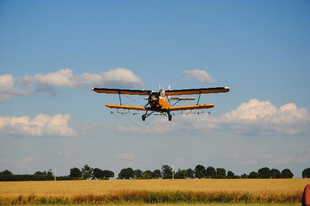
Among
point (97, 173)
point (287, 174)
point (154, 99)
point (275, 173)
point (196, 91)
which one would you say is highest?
point (196, 91)

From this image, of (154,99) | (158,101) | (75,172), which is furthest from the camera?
(75,172)

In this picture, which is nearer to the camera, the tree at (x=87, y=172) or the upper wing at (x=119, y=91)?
the upper wing at (x=119, y=91)

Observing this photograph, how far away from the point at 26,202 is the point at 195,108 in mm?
18577

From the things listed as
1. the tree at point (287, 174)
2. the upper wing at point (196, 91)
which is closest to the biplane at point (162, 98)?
the upper wing at point (196, 91)

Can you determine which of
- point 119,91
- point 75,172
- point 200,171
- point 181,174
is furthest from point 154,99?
point 75,172

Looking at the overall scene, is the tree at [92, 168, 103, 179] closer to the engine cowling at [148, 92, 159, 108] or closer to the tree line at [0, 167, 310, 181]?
the tree line at [0, 167, 310, 181]

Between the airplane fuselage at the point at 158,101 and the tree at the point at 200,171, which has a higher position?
the airplane fuselage at the point at 158,101

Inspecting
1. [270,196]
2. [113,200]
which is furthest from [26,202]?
[270,196]

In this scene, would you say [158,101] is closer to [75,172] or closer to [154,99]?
[154,99]

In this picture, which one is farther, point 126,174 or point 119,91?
point 126,174

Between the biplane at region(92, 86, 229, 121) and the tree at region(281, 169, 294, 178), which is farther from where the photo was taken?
the tree at region(281, 169, 294, 178)

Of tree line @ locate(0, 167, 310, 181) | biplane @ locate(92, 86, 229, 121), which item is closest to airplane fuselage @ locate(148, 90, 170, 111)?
biplane @ locate(92, 86, 229, 121)

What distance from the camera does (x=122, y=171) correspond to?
134500mm

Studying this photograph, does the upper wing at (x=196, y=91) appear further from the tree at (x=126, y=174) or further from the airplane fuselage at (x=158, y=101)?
the tree at (x=126, y=174)
